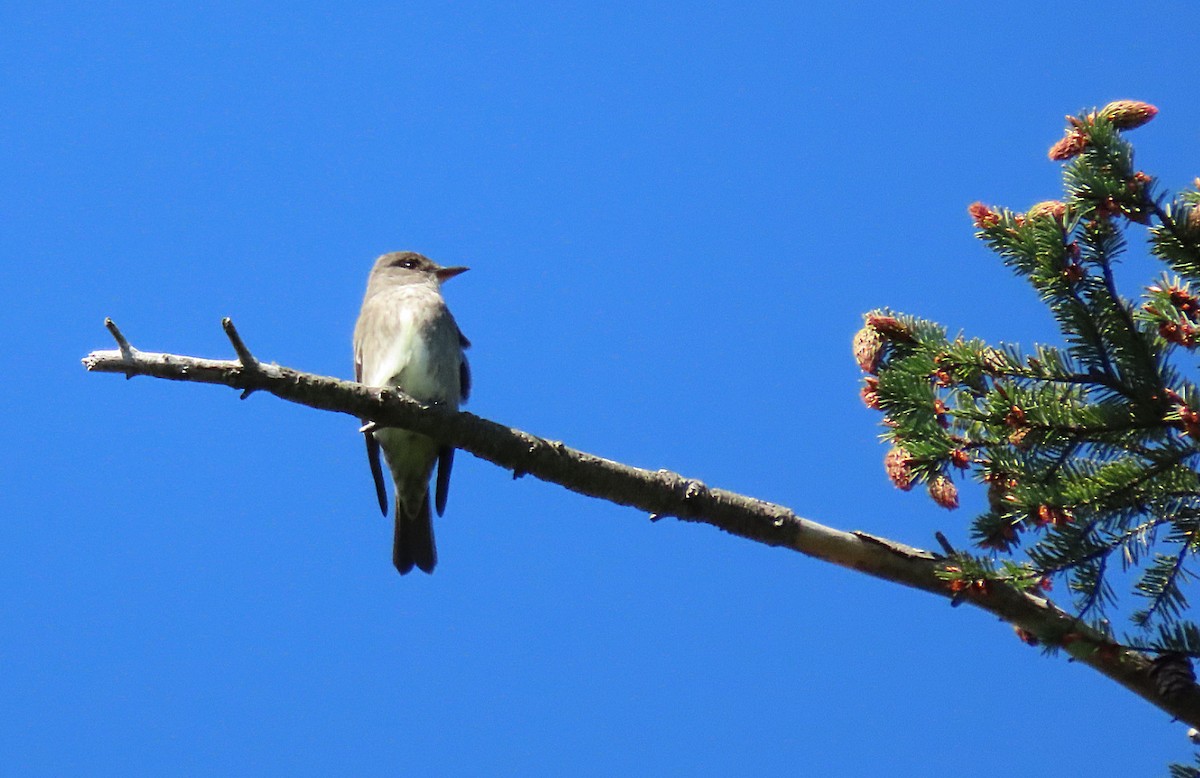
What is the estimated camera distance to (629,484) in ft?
12.4

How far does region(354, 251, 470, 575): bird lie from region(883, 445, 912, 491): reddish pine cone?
10.1 ft

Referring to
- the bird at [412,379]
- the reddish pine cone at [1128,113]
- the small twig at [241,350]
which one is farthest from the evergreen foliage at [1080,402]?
the bird at [412,379]

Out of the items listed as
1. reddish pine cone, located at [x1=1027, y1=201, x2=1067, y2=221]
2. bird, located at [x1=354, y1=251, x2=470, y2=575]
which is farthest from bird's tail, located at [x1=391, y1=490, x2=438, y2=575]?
reddish pine cone, located at [x1=1027, y1=201, x2=1067, y2=221]

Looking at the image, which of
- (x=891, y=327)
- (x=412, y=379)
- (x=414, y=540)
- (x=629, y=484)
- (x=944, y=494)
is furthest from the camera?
(x=414, y=540)

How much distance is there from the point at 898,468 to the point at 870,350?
352mm

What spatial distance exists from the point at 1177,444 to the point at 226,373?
2.72 meters

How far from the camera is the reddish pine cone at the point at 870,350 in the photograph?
3.22m

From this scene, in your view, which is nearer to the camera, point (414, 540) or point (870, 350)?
point (870, 350)

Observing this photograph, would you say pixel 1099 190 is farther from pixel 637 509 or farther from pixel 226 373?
pixel 226 373

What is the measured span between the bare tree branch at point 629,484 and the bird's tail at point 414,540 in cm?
244

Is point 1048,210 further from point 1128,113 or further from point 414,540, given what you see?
point 414,540

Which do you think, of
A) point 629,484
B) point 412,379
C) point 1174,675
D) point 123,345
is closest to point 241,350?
point 123,345

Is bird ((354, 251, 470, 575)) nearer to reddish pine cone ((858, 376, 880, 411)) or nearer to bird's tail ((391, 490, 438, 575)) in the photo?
bird's tail ((391, 490, 438, 575))

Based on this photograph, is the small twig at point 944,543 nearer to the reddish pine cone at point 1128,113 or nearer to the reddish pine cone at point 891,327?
the reddish pine cone at point 891,327
